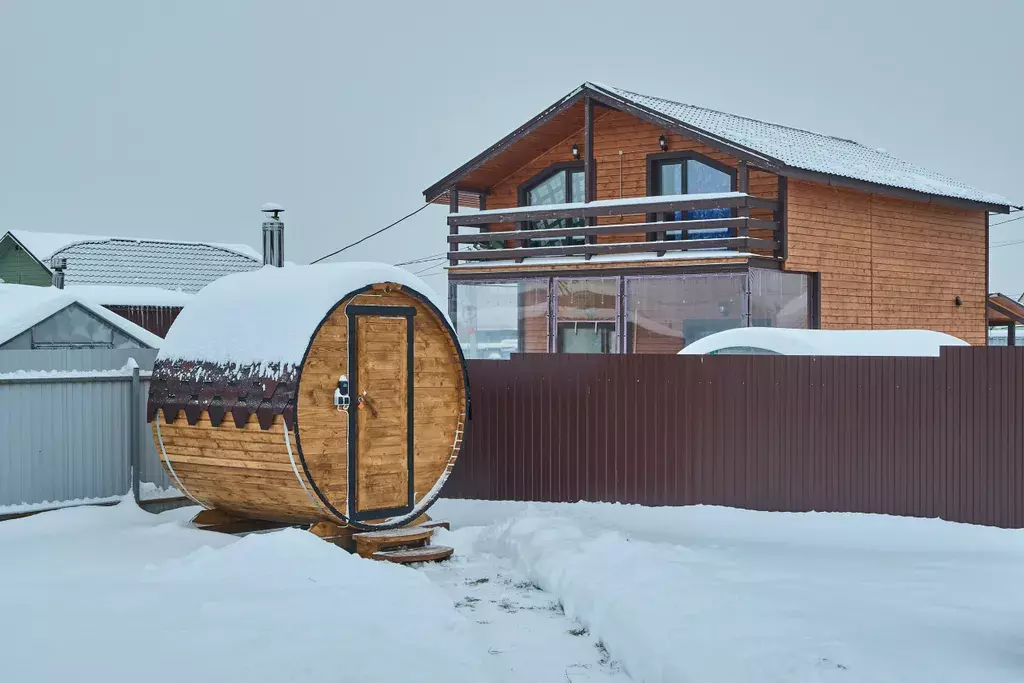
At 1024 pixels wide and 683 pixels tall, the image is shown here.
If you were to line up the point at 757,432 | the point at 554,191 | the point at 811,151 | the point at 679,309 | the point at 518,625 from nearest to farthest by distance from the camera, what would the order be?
the point at 518,625 → the point at 757,432 → the point at 679,309 → the point at 811,151 → the point at 554,191

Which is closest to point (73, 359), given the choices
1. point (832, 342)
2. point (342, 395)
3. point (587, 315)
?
point (342, 395)

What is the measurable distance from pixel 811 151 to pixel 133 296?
724 inches

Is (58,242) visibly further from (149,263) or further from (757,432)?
(757,432)

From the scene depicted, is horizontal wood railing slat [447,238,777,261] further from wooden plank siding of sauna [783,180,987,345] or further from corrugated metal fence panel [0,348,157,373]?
corrugated metal fence panel [0,348,157,373]

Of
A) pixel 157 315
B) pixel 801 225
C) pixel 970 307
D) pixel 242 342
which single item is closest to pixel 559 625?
pixel 242 342

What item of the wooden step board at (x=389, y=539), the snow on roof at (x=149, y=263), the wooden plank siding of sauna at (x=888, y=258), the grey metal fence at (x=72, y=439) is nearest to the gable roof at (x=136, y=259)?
the snow on roof at (x=149, y=263)

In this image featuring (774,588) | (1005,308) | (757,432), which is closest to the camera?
(774,588)

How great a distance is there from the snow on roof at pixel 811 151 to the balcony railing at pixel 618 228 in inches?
47.7

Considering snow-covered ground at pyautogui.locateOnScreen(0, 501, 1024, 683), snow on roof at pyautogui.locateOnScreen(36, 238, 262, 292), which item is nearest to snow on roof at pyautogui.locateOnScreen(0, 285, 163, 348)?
snow-covered ground at pyautogui.locateOnScreen(0, 501, 1024, 683)

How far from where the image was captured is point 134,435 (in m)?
11.6

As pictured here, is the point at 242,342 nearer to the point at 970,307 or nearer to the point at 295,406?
the point at 295,406

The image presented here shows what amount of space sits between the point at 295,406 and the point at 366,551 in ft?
4.87

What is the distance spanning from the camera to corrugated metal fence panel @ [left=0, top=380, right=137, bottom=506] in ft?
35.1

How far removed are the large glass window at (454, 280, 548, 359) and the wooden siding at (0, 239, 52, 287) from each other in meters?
18.8
